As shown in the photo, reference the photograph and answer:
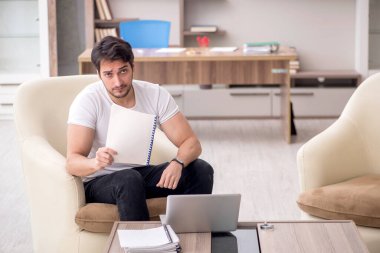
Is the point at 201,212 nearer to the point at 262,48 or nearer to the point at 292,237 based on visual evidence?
the point at 292,237

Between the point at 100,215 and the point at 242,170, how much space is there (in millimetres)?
2528

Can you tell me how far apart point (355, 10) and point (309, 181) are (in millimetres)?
4258

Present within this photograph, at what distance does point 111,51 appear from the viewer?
3715 mm

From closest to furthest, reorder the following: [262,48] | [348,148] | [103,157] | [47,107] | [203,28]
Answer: [103,157], [47,107], [348,148], [262,48], [203,28]

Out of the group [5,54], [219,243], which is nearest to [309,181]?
[219,243]

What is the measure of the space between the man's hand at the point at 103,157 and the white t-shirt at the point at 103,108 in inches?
9.2

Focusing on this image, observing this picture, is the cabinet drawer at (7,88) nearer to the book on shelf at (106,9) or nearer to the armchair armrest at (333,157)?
the book on shelf at (106,9)

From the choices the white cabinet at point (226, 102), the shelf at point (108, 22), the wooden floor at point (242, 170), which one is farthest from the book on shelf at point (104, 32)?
the wooden floor at point (242, 170)

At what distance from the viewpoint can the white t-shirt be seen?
12.4 ft

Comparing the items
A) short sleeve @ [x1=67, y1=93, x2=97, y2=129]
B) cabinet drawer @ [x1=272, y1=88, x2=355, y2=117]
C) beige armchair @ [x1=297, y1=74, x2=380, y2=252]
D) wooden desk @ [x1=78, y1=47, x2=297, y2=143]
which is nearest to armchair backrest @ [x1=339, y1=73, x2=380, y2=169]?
beige armchair @ [x1=297, y1=74, x2=380, y2=252]

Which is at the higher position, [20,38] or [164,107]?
[20,38]

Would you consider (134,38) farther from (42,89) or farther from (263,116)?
(42,89)

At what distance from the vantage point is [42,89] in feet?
13.8

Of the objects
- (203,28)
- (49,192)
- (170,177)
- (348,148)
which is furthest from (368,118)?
(203,28)
